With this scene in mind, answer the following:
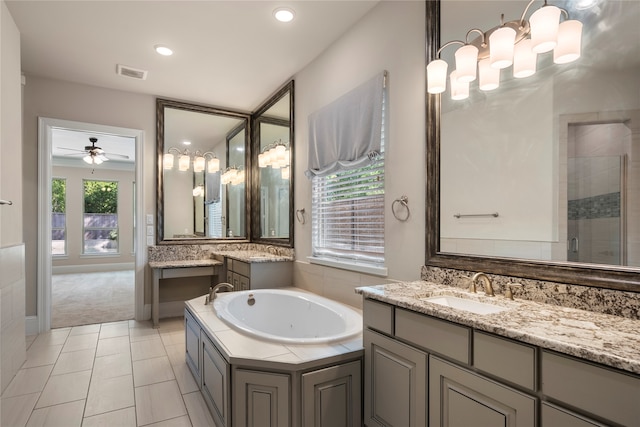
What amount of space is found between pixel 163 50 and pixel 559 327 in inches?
138

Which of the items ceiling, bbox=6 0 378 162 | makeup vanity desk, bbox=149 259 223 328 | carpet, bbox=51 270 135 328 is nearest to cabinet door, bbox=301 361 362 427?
ceiling, bbox=6 0 378 162

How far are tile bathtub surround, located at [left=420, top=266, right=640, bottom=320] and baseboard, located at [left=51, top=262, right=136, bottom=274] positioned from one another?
8541 millimetres

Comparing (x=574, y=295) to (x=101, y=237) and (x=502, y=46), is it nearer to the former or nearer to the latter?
(x=502, y=46)

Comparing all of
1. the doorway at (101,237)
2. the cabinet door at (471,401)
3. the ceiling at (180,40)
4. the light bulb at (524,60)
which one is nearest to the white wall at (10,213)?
the ceiling at (180,40)

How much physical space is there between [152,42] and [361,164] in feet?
7.06

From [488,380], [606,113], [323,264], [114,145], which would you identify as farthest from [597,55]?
Answer: [114,145]

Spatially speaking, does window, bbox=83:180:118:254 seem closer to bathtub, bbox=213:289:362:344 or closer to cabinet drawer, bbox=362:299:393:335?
bathtub, bbox=213:289:362:344

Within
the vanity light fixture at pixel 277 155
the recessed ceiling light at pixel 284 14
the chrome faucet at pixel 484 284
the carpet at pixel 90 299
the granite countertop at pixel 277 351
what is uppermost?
the recessed ceiling light at pixel 284 14

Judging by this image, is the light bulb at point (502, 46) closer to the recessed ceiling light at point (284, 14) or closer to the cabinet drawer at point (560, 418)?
the cabinet drawer at point (560, 418)

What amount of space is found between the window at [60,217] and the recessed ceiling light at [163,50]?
20.7ft

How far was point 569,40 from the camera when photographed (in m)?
1.35

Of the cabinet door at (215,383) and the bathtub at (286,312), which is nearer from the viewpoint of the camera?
the cabinet door at (215,383)

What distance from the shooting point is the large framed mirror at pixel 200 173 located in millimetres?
4277

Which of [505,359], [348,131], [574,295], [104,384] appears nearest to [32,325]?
[104,384]
